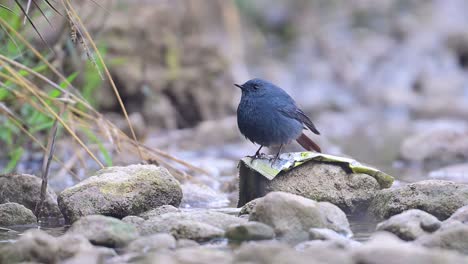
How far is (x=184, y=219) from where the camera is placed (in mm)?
4230

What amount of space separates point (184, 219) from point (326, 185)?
1.30 metres

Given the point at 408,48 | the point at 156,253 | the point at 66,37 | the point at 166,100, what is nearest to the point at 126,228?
the point at 156,253

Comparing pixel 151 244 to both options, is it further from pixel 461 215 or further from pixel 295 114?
pixel 295 114

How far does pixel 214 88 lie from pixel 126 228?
7.63 meters

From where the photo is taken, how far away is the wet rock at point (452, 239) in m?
3.67

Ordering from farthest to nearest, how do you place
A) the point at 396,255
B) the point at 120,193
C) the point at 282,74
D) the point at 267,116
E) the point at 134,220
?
1. the point at 282,74
2. the point at 267,116
3. the point at 120,193
4. the point at 134,220
5. the point at 396,255

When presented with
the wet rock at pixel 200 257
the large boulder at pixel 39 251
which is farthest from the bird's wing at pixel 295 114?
the large boulder at pixel 39 251

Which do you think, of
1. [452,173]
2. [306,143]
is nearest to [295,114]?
[306,143]

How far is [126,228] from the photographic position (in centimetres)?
397

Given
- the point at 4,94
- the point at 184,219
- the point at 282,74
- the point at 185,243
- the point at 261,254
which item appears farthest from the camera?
the point at 282,74

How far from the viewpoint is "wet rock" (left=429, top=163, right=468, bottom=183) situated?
23.3ft

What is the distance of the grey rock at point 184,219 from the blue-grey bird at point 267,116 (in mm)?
1264

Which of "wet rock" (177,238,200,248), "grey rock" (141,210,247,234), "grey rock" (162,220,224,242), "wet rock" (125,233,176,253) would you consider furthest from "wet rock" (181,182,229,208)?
"wet rock" (125,233,176,253)

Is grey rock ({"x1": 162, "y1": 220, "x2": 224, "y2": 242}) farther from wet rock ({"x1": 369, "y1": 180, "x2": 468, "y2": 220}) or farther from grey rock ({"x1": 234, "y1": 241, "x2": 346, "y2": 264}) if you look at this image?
wet rock ({"x1": 369, "y1": 180, "x2": 468, "y2": 220})
